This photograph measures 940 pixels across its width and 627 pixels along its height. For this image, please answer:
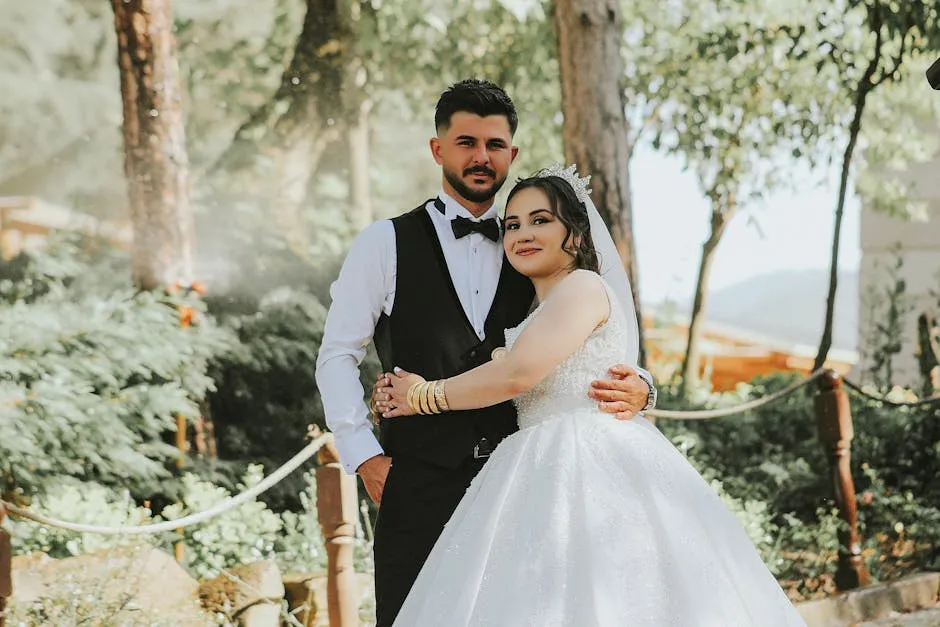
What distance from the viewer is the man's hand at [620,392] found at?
299cm

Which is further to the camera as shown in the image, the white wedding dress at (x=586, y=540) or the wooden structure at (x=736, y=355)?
the wooden structure at (x=736, y=355)

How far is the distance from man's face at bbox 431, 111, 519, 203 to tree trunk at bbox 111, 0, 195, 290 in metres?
4.99

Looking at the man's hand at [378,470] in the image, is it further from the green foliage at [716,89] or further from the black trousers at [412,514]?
the green foliage at [716,89]

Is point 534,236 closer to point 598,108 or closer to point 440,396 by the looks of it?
point 440,396

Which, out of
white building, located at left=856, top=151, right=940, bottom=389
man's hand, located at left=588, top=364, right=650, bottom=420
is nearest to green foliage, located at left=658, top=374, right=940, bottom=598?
man's hand, located at left=588, top=364, right=650, bottom=420

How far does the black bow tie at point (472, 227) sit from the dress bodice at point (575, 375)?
0.95 ft

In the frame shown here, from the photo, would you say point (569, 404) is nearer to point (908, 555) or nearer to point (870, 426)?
point (908, 555)

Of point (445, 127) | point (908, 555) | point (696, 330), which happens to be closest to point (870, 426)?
point (908, 555)

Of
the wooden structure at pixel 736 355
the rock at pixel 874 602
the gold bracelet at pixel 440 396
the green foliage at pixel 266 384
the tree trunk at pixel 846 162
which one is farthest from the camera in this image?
the wooden structure at pixel 736 355

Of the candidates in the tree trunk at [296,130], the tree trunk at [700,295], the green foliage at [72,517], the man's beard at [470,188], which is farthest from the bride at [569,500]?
the tree trunk at [700,295]

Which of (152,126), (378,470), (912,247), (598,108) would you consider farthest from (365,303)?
(912,247)

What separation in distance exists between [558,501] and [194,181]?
255 inches

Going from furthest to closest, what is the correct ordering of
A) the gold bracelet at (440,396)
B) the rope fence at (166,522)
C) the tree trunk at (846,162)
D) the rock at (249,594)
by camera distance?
the tree trunk at (846,162), the rock at (249,594), the rope fence at (166,522), the gold bracelet at (440,396)

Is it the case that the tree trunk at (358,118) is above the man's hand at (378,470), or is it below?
above
